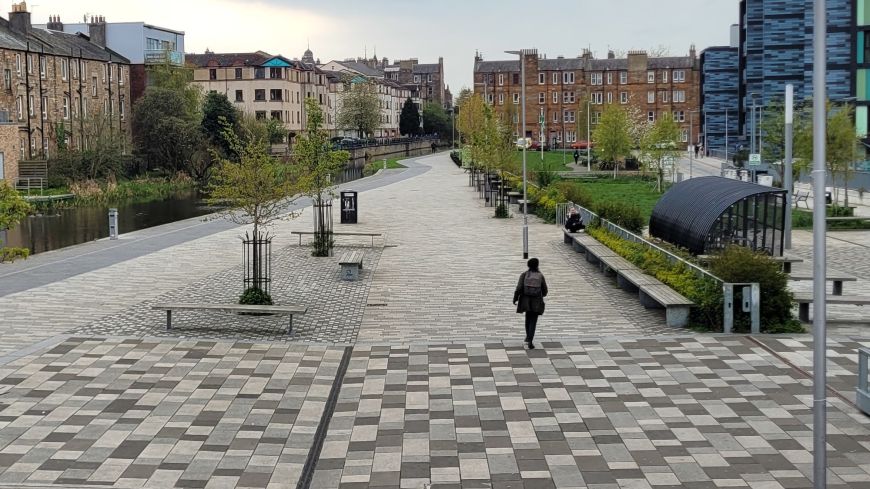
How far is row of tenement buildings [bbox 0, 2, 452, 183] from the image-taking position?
67750mm

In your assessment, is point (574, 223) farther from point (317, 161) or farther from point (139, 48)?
point (139, 48)

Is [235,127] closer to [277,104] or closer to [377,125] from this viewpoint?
[277,104]

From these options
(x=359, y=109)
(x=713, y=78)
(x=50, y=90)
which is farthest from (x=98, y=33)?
(x=713, y=78)

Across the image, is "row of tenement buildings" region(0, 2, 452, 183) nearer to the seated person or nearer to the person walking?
the seated person

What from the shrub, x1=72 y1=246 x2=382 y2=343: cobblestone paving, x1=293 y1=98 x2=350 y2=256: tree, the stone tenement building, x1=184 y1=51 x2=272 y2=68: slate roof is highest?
x1=184 y1=51 x2=272 y2=68: slate roof

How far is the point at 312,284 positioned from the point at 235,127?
61361 millimetres

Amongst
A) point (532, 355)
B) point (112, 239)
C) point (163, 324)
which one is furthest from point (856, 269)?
point (112, 239)

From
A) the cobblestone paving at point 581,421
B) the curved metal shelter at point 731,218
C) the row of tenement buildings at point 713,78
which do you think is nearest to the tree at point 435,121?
the row of tenement buildings at point 713,78

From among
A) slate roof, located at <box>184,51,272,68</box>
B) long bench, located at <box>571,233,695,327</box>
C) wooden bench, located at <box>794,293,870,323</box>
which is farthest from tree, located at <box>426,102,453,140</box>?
wooden bench, located at <box>794,293,870,323</box>

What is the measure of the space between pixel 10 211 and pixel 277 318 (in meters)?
4.94

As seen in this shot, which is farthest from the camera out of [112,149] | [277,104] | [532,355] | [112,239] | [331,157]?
[277,104]

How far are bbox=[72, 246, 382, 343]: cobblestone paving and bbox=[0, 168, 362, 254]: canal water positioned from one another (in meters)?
11.5

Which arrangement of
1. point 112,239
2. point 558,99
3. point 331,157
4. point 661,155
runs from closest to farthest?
1. point 331,157
2. point 112,239
3. point 661,155
4. point 558,99

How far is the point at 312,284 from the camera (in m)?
22.9
